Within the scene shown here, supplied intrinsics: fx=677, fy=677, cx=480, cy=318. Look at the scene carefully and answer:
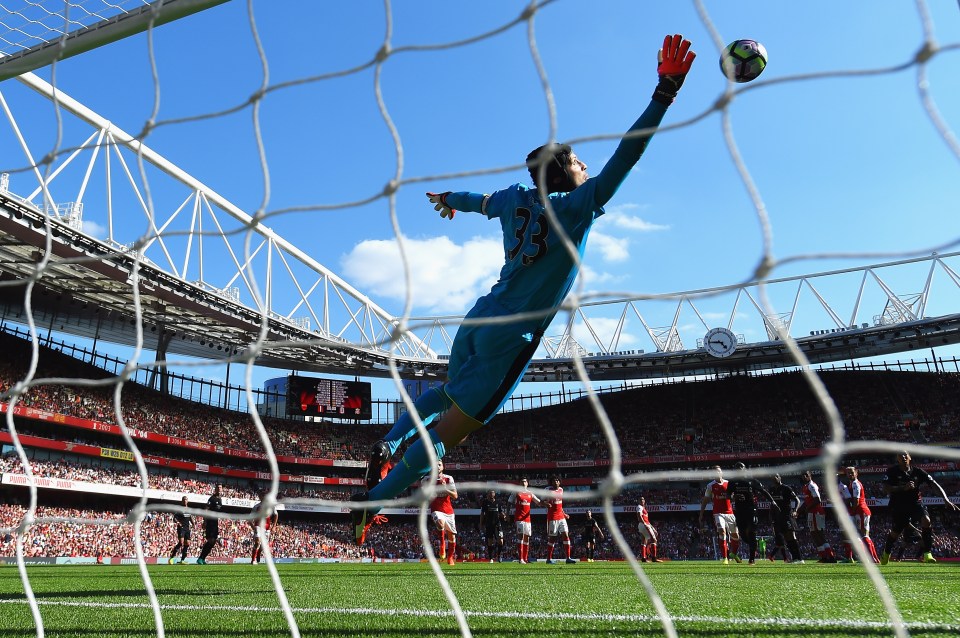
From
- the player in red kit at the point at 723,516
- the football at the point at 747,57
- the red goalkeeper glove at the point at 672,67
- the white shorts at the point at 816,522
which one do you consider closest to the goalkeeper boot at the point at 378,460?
the red goalkeeper glove at the point at 672,67

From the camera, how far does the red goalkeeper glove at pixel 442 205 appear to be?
12.5ft

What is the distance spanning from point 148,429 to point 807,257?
30619 mm

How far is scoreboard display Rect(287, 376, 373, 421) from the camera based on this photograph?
3500cm

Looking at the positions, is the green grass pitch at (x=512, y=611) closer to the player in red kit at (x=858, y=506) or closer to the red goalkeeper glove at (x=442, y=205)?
the red goalkeeper glove at (x=442, y=205)

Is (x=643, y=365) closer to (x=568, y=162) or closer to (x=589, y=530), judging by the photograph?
(x=589, y=530)

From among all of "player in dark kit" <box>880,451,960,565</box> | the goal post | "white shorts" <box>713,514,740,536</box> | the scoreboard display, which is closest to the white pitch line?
the goal post

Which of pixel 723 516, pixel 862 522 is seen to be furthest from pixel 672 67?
pixel 862 522

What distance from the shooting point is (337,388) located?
35750 millimetres

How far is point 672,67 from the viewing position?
2.52m

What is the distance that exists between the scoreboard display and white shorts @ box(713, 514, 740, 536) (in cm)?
2630

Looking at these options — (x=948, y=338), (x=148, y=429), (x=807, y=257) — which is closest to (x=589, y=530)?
(x=807, y=257)

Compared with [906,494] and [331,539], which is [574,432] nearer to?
[331,539]

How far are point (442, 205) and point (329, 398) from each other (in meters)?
32.9

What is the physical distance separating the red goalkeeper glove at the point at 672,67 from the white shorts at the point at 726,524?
10061 millimetres
